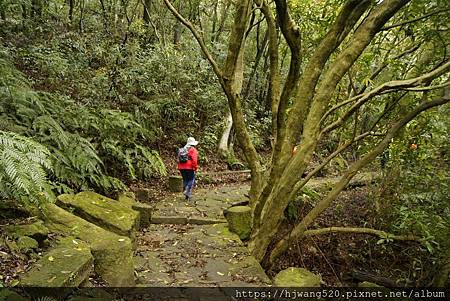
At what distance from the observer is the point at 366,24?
5117 millimetres

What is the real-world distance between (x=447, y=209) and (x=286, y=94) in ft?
14.2

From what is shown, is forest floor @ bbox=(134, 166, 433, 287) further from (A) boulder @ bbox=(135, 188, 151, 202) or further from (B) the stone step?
(B) the stone step

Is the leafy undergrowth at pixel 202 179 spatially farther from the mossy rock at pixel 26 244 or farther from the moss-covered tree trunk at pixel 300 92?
the mossy rock at pixel 26 244

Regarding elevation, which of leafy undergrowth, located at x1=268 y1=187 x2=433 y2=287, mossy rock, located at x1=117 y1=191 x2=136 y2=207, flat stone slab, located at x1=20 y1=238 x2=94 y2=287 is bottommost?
leafy undergrowth, located at x1=268 y1=187 x2=433 y2=287

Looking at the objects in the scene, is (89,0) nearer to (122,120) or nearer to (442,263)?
(122,120)

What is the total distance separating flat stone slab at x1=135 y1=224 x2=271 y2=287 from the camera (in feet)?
16.8

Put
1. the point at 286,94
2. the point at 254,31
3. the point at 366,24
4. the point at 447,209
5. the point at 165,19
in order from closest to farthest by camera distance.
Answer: the point at 366,24, the point at 286,94, the point at 447,209, the point at 165,19, the point at 254,31

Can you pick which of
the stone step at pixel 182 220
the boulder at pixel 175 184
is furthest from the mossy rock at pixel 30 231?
the boulder at pixel 175 184

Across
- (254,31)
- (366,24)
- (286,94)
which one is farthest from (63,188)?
(254,31)

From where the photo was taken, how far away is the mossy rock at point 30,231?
388 centimetres

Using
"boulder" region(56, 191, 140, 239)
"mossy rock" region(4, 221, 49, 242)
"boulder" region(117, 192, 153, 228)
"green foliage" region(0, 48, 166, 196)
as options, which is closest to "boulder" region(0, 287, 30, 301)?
"mossy rock" region(4, 221, 49, 242)

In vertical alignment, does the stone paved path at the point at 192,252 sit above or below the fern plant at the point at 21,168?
below

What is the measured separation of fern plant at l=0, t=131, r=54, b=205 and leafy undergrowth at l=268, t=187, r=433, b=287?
486 centimetres

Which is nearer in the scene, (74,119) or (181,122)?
(74,119)
